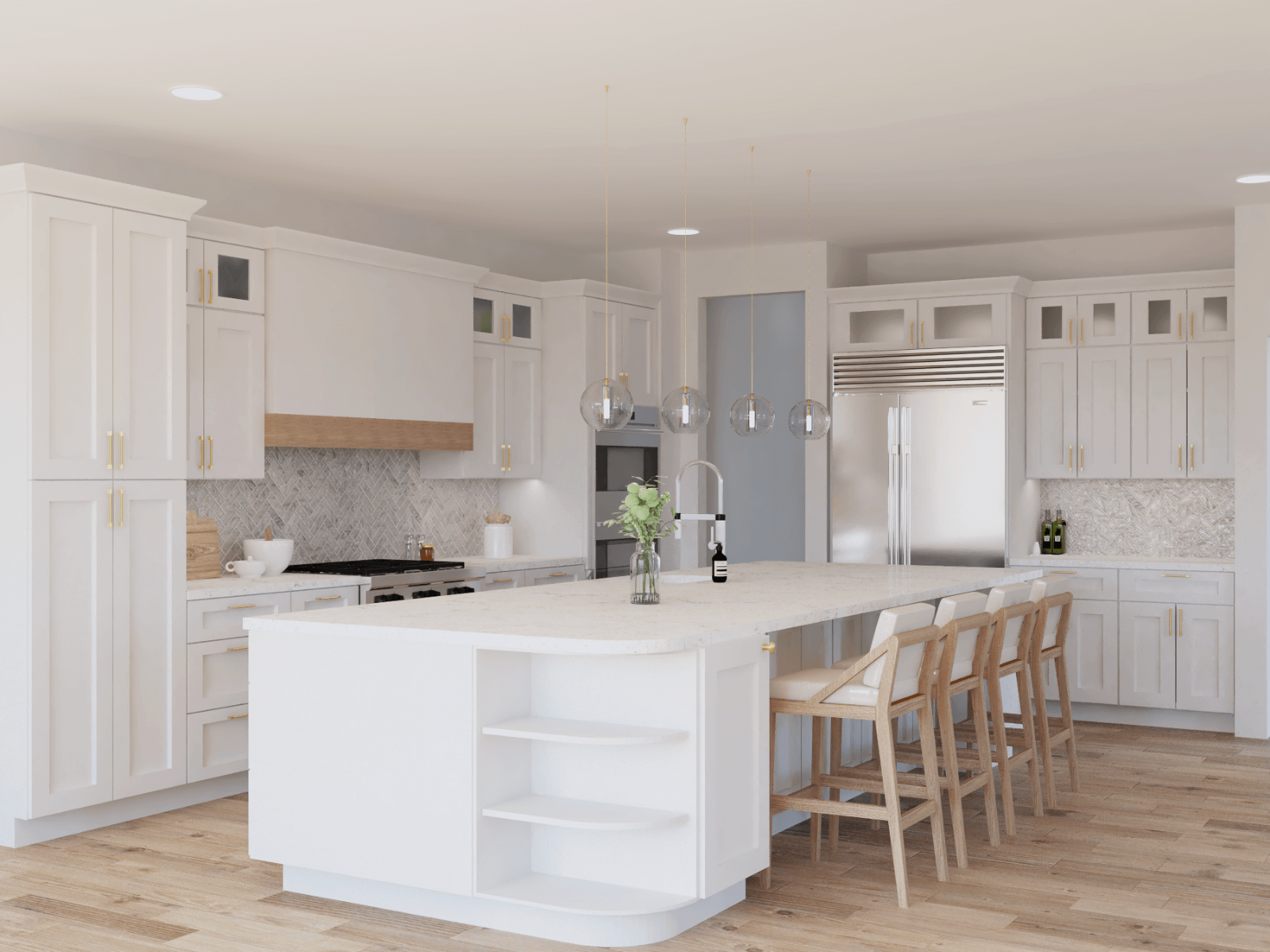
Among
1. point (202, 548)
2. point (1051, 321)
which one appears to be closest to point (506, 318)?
point (202, 548)

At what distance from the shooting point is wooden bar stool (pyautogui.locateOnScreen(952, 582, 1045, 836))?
184 inches

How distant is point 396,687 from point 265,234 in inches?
108

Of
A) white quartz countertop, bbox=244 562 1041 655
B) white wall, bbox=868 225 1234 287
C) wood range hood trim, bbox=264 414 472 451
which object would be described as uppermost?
white wall, bbox=868 225 1234 287

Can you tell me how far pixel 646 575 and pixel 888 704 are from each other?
96 cm

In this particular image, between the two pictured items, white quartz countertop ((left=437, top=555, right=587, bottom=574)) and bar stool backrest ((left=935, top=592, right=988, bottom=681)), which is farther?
white quartz countertop ((left=437, top=555, right=587, bottom=574))

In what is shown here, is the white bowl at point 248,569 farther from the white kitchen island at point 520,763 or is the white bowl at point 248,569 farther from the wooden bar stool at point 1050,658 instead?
the wooden bar stool at point 1050,658

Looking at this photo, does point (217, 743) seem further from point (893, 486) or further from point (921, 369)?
point (921, 369)

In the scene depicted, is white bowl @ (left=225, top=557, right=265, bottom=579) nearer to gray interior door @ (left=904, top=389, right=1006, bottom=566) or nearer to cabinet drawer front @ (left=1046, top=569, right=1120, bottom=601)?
gray interior door @ (left=904, top=389, right=1006, bottom=566)

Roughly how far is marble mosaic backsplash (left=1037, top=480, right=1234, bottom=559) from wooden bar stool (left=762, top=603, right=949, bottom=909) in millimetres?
3727

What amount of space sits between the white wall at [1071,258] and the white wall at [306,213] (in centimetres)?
194

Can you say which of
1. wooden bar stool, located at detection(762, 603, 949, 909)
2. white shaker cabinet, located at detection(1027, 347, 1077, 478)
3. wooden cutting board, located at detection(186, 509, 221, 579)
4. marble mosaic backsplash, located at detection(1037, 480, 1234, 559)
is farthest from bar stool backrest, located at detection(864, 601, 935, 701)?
marble mosaic backsplash, located at detection(1037, 480, 1234, 559)

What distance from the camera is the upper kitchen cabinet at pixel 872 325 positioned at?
7.46m

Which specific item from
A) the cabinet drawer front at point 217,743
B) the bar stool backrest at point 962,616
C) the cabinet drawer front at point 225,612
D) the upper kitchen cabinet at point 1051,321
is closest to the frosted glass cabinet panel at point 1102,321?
the upper kitchen cabinet at point 1051,321

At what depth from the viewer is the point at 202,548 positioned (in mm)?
5445
